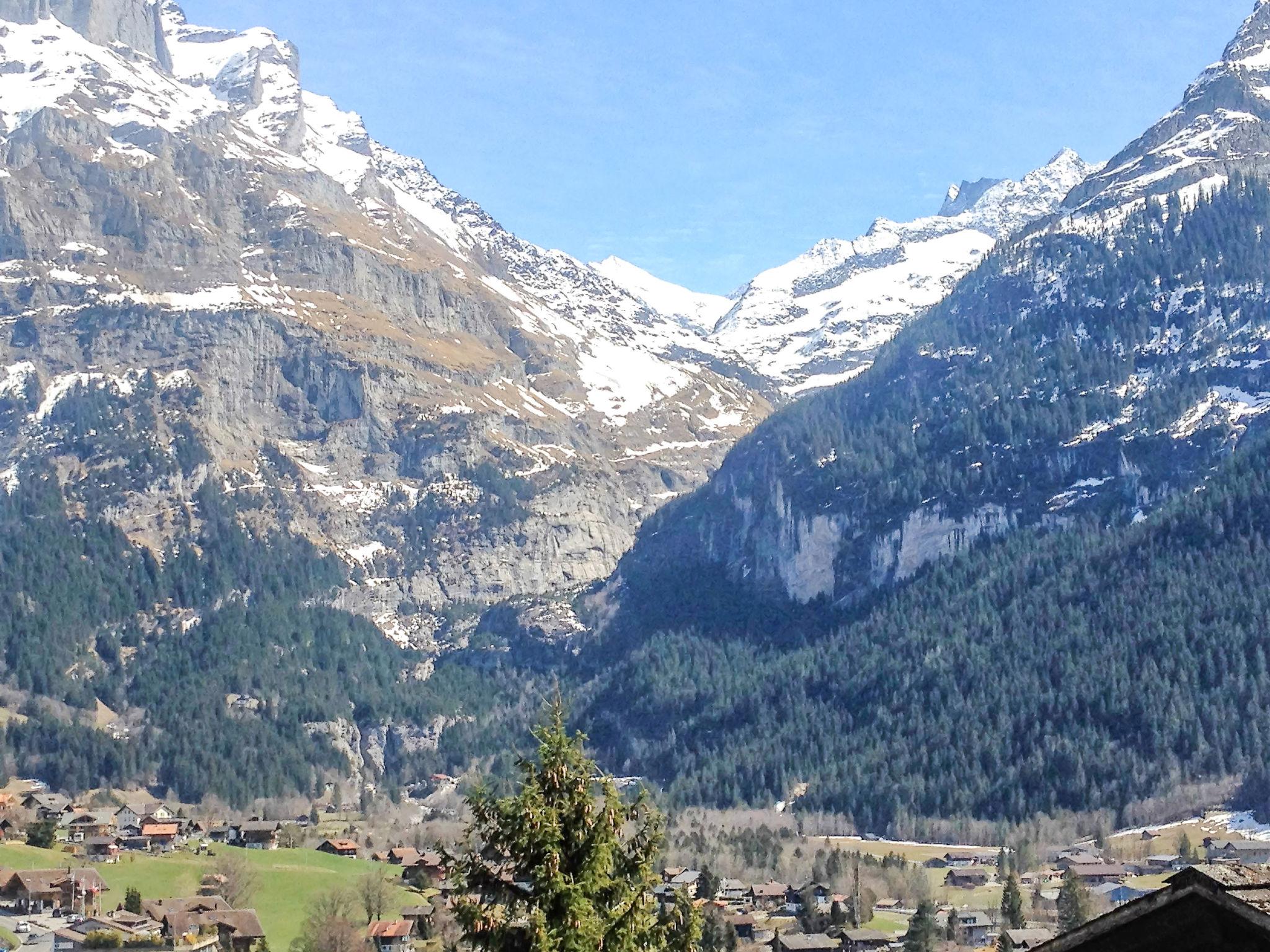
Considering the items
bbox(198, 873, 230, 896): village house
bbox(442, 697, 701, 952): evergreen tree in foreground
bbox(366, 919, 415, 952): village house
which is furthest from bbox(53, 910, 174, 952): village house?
bbox(442, 697, 701, 952): evergreen tree in foreground

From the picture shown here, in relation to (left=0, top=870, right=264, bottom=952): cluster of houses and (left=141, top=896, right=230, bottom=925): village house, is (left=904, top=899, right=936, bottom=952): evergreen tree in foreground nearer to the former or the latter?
(left=0, top=870, right=264, bottom=952): cluster of houses

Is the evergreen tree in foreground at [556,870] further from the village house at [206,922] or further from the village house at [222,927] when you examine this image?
the village house at [222,927]

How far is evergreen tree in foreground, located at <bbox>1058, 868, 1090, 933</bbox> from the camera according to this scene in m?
160

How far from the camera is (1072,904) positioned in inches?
6471

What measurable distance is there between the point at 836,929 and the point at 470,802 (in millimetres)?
158223

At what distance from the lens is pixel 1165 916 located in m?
15.6

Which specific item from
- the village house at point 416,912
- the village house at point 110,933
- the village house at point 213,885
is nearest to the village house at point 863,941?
the village house at point 416,912

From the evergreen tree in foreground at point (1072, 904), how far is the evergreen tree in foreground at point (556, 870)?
130529mm

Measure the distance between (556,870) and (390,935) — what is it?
451ft

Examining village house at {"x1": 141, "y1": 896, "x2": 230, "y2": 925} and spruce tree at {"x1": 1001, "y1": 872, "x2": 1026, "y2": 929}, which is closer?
village house at {"x1": 141, "y1": 896, "x2": 230, "y2": 925}

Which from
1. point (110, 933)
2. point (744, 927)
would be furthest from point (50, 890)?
point (744, 927)

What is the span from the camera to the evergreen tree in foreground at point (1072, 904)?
527 feet

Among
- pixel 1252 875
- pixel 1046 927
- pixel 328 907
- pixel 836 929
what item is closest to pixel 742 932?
pixel 836 929

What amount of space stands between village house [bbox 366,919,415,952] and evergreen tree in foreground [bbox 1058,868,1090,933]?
193 feet
